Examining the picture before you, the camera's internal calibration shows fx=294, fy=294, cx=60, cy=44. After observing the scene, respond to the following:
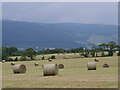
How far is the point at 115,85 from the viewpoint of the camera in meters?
20.0

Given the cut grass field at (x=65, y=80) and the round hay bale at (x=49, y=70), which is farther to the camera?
the round hay bale at (x=49, y=70)

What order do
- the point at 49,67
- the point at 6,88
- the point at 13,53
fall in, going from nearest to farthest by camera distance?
the point at 6,88 → the point at 49,67 → the point at 13,53

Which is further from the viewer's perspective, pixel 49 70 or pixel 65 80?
pixel 49 70

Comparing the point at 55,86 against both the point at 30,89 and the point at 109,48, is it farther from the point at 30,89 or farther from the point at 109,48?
the point at 109,48

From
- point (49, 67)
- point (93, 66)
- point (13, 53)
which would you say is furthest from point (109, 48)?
point (49, 67)

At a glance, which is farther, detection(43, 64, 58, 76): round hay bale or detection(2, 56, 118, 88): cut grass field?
detection(43, 64, 58, 76): round hay bale

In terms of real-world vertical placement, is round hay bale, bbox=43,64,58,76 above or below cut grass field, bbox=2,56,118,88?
above

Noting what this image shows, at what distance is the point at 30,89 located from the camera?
19.6m

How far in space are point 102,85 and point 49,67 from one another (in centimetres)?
897

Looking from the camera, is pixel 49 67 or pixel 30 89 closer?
pixel 30 89

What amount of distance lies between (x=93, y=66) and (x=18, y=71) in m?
9.39

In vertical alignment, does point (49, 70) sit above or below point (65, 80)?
above

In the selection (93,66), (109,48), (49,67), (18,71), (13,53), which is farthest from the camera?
(13,53)

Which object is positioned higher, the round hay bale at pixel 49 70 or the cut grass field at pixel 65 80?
the round hay bale at pixel 49 70
